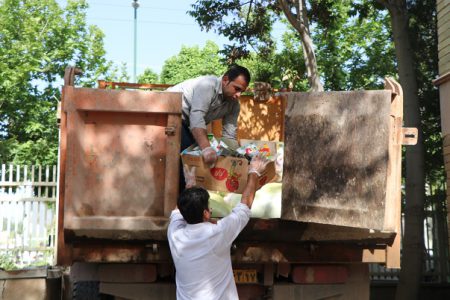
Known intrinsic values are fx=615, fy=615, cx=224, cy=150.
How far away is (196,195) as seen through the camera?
3.62 metres

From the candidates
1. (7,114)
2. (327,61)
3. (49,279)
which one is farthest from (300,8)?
(7,114)

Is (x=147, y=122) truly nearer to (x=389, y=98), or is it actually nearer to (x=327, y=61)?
(x=389, y=98)

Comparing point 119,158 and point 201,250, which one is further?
point 119,158

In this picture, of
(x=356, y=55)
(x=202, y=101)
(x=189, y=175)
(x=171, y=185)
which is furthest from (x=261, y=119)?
(x=356, y=55)

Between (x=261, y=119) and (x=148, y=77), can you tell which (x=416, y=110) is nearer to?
(x=261, y=119)

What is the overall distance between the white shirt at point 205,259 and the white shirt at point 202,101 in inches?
47.4

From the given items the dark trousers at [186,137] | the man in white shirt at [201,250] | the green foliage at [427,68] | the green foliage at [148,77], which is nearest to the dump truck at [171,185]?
the man in white shirt at [201,250]

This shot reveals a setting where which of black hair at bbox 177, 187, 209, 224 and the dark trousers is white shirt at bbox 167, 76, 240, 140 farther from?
black hair at bbox 177, 187, 209, 224

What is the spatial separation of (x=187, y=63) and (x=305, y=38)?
897 inches

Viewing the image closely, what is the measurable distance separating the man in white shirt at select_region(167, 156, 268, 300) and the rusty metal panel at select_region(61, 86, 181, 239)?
1.97ft

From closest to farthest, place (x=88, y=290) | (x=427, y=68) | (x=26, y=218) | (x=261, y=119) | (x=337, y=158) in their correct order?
1. (x=337, y=158)
2. (x=88, y=290)
3. (x=261, y=119)
4. (x=26, y=218)
5. (x=427, y=68)

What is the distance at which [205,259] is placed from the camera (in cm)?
354

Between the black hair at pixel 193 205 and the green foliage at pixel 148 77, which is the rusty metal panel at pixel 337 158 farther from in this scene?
the green foliage at pixel 148 77

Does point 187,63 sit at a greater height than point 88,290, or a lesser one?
greater
